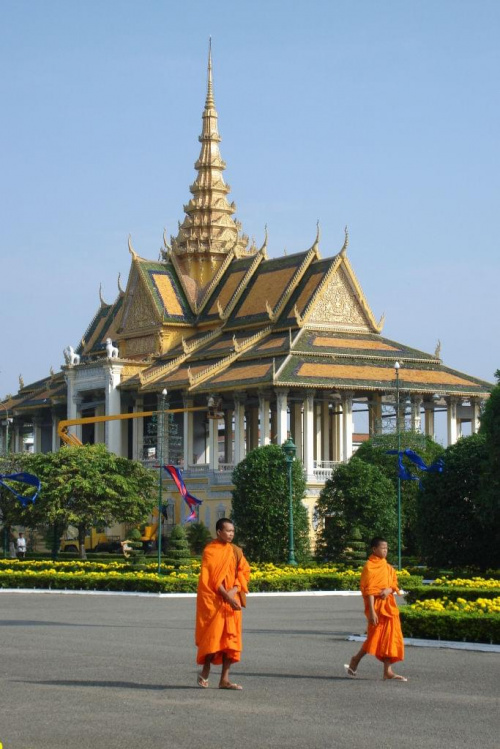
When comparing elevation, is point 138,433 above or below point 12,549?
above

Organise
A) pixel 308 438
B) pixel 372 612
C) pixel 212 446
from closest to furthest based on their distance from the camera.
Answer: pixel 372 612
pixel 308 438
pixel 212 446

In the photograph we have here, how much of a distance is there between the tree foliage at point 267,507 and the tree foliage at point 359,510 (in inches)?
36.9

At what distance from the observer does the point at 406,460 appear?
168 ft

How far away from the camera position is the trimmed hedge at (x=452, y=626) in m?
19.2

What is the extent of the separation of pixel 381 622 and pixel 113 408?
187 feet

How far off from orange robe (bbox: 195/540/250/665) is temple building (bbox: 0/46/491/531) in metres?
43.4

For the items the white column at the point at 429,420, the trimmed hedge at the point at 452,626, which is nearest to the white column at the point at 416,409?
the white column at the point at 429,420

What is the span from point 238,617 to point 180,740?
3.15 meters

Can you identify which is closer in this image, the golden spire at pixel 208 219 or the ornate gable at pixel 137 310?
the ornate gable at pixel 137 310

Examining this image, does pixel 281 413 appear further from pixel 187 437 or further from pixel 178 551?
pixel 178 551

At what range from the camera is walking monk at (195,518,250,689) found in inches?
547

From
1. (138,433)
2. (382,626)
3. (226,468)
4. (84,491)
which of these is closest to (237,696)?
(382,626)

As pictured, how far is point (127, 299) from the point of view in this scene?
7725 cm

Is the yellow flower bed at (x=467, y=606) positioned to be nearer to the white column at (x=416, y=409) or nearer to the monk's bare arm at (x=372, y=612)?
the monk's bare arm at (x=372, y=612)
